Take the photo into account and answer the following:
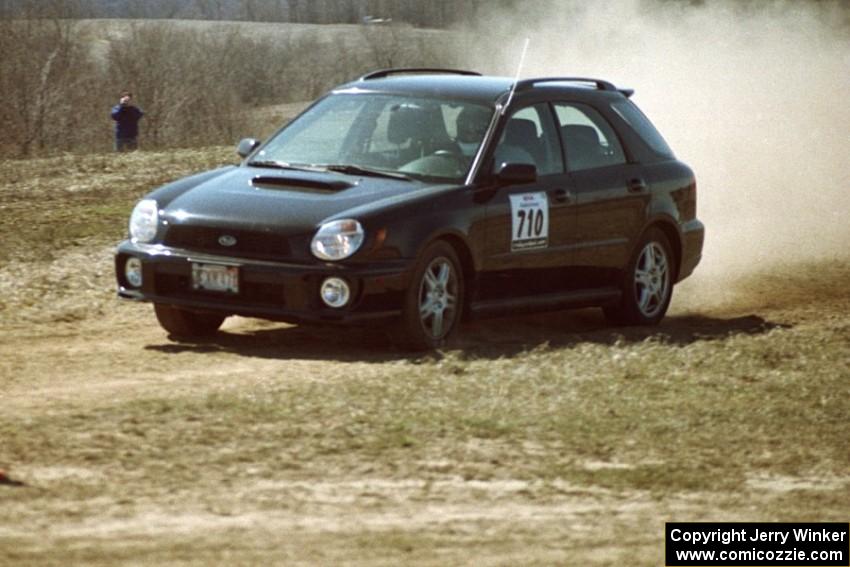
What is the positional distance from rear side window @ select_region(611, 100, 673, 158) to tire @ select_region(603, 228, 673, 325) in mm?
A: 629

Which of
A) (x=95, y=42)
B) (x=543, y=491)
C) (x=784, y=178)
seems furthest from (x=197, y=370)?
(x=95, y=42)

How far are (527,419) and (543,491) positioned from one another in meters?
1.38

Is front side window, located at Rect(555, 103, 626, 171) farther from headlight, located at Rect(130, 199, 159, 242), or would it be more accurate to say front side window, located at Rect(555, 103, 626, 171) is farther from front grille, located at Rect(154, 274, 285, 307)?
headlight, located at Rect(130, 199, 159, 242)

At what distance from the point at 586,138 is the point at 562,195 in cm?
69

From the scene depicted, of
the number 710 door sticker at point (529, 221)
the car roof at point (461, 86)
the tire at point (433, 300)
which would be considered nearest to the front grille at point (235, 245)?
the tire at point (433, 300)

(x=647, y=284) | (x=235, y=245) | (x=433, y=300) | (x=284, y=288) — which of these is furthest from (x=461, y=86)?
(x=284, y=288)

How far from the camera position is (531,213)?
38.5ft

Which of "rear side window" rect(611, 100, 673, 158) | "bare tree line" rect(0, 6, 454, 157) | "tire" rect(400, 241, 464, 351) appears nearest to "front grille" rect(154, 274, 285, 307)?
"tire" rect(400, 241, 464, 351)

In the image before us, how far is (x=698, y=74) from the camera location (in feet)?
100

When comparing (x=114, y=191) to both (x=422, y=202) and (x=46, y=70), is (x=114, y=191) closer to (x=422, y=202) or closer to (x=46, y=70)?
(x=422, y=202)

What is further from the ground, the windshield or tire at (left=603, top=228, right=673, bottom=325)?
the windshield

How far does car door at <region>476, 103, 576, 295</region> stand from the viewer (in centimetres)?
1150

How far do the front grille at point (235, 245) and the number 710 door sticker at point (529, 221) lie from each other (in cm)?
166

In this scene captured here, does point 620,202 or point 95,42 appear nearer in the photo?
point 620,202
